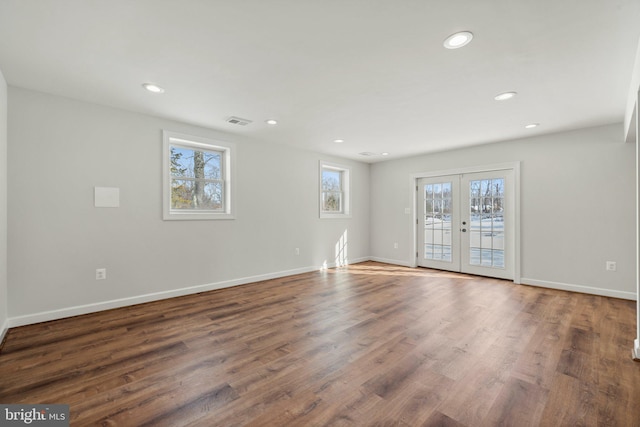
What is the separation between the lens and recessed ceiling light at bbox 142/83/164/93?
2832 millimetres

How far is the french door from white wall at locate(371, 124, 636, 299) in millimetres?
264

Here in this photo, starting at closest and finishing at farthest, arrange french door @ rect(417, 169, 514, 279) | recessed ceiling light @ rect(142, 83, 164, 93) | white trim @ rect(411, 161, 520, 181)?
recessed ceiling light @ rect(142, 83, 164, 93) < white trim @ rect(411, 161, 520, 181) < french door @ rect(417, 169, 514, 279)

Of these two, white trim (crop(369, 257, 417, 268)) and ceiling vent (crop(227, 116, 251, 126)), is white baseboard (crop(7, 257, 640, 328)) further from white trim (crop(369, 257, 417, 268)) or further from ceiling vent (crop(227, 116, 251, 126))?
ceiling vent (crop(227, 116, 251, 126))

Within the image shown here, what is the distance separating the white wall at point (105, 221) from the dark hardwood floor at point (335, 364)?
0.36 m

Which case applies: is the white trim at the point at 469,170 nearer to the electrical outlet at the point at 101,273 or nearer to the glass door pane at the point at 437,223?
the glass door pane at the point at 437,223

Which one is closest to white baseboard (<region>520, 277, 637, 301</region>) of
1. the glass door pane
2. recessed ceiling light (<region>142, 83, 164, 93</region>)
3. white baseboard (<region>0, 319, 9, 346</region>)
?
the glass door pane

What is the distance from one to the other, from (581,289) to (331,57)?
486 cm

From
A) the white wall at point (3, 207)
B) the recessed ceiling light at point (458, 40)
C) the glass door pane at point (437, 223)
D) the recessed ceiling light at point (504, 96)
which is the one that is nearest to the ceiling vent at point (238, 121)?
the white wall at point (3, 207)

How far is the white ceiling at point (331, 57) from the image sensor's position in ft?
5.91

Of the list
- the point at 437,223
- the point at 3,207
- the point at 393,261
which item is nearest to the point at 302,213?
the point at 393,261

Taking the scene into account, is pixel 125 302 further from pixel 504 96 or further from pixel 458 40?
pixel 504 96

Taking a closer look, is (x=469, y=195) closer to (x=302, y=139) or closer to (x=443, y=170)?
(x=443, y=170)

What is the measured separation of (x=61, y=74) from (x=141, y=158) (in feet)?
3.91

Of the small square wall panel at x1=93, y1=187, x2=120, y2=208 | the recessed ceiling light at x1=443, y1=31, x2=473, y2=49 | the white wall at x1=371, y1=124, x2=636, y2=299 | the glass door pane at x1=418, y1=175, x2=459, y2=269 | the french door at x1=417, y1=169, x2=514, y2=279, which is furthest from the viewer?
the glass door pane at x1=418, y1=175, x2=459, y2=269
